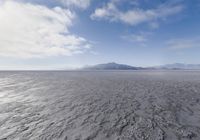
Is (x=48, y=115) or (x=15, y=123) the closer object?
(x=15, y=123)

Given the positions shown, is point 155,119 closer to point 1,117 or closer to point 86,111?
point 86,111

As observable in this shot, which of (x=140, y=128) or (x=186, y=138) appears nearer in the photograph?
(x=186, y=138)

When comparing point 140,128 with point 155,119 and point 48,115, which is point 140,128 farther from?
point 48,115

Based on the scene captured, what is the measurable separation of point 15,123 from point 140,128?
37.4ft

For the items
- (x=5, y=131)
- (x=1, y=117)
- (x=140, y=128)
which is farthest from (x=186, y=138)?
(x=1, y=117)

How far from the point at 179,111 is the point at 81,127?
11.6 meters

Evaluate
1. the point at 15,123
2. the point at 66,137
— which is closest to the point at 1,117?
the point at 15,123

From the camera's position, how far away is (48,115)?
1412 centimetres

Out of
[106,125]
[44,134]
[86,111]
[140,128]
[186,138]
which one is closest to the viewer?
[186,138]

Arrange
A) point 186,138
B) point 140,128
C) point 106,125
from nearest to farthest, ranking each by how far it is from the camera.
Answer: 1. point 186,138
2. point 140,128
3. point 106,125

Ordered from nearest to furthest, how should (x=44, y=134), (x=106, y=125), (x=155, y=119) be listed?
(x=44, y=134) → (x=106, y=125) → (x=155, y=119)

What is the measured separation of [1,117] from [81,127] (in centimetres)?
888

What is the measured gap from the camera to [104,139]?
9.28 meters

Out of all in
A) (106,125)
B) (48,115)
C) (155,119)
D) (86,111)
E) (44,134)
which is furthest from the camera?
(86,111)
